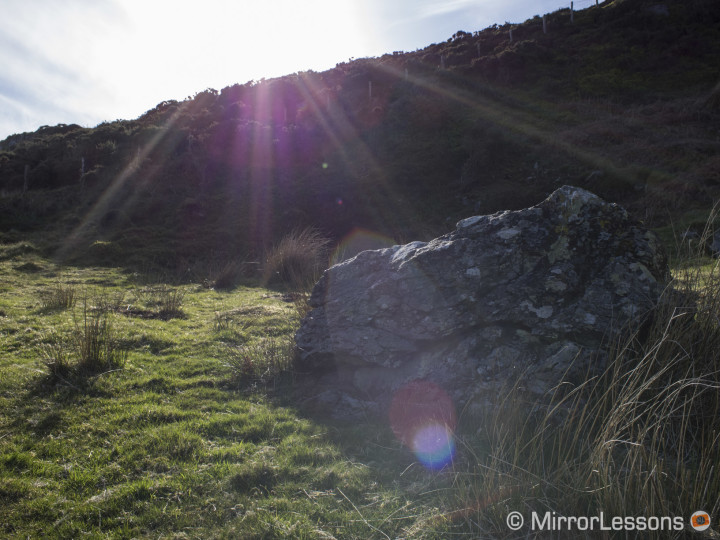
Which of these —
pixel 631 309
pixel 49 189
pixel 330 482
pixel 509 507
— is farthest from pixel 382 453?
pixel 49 189

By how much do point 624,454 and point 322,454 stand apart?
7.44 ft

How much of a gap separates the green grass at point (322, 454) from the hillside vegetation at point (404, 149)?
1180 cm

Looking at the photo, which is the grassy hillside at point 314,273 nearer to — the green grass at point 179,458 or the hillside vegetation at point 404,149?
the green grass at point 179,458

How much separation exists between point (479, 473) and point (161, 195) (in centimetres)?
2361

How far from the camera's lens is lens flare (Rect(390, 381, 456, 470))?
349 centimetres

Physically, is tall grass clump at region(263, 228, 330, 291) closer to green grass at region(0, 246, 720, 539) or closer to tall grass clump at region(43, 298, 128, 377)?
tall grass clump at region(43, 298, 128, 377)

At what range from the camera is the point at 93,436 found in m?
3.84

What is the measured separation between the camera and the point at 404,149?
24797 millimetres

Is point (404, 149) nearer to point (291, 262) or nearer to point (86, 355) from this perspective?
point (291, 262)

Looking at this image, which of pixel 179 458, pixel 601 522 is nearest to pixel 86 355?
pixel 179 458

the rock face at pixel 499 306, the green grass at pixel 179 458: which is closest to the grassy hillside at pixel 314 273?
the green grass at pixel 179 458

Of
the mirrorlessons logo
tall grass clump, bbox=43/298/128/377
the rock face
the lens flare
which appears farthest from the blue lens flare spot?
tall grass clump, bbox=43/298/128/377

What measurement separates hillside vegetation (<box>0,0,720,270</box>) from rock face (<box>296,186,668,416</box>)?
35.4 ft

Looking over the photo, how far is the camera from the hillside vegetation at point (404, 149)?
18344mm
